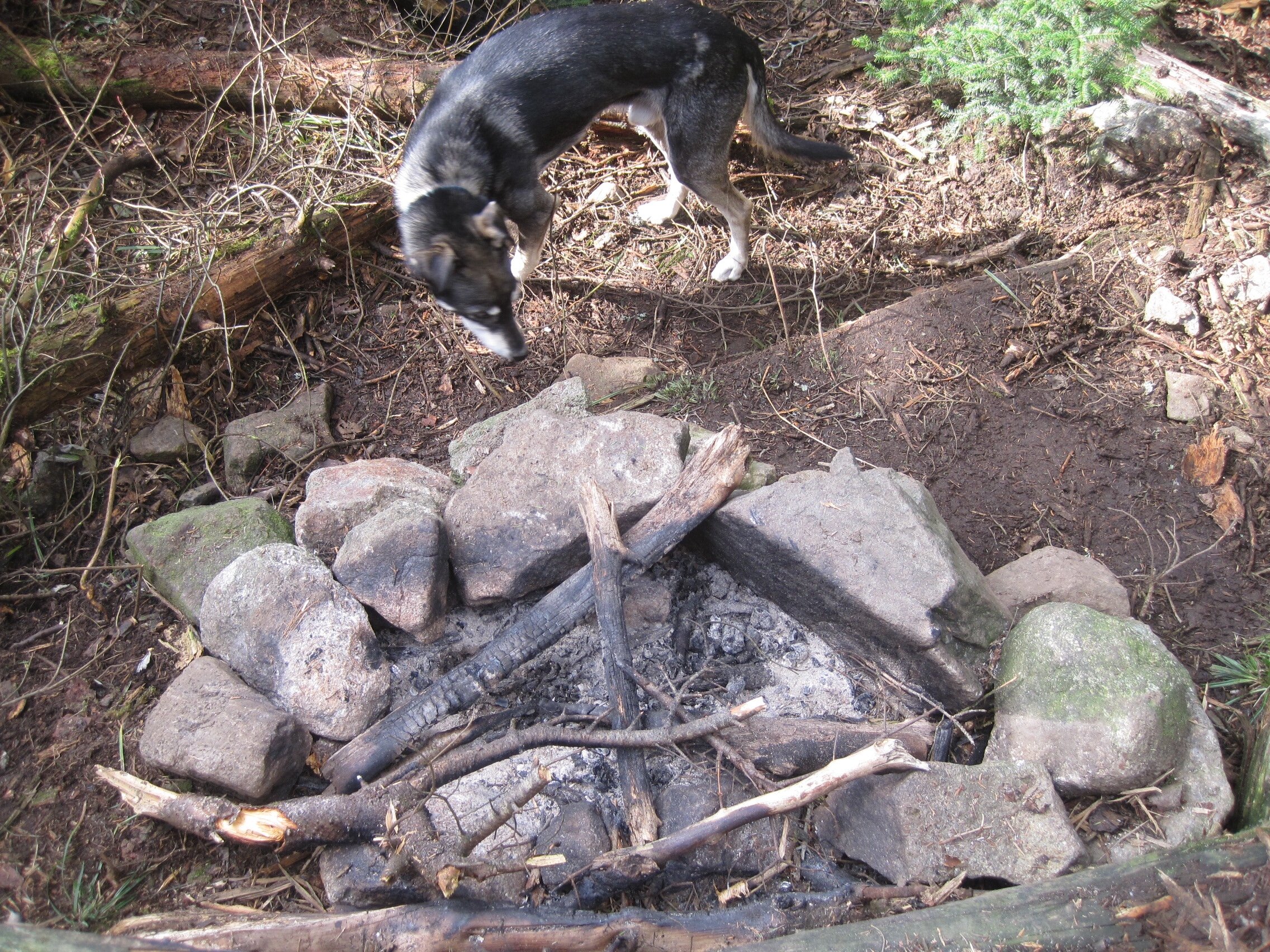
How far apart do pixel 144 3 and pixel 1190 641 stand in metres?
6.45

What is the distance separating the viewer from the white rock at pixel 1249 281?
3.42 meters

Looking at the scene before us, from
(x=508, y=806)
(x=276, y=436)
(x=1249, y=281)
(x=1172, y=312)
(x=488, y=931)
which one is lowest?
(x=276, y=436)

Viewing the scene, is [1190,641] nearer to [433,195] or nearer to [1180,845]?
[1180,845]

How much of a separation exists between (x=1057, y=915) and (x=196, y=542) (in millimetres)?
2829

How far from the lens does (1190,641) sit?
8.79 feet

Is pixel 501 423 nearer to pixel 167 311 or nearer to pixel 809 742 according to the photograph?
pixel 167 311

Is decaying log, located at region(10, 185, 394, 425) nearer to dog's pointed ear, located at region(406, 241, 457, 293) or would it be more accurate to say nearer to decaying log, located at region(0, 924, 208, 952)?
dog's pointed ear, located at region(406, 241, 457, 293)

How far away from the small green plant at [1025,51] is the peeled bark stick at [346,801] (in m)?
3.22

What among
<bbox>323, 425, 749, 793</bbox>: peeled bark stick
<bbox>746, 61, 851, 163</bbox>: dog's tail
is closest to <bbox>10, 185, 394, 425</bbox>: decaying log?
<bbox>746, 61, 851, 163</bbox>: dog's tail

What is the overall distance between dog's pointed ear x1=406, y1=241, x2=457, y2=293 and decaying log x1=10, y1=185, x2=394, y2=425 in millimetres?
1022

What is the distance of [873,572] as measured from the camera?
95.3 inches

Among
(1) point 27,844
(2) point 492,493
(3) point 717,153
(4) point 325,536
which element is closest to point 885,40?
(3) point 717,153

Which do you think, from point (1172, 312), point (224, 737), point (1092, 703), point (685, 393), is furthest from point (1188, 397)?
point (224, 737)

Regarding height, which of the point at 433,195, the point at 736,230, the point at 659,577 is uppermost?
the point at 433,195
